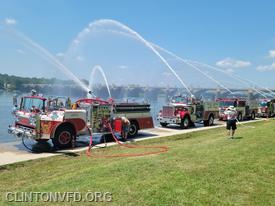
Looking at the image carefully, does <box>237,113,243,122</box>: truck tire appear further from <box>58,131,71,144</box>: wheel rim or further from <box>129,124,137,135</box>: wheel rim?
<box>58,131,71,144</box>: wheel rim

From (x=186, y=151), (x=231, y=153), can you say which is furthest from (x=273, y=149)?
(x=186, y=151)

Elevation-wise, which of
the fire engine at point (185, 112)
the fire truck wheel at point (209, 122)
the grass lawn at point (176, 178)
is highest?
the fire engine at point (185, 112)

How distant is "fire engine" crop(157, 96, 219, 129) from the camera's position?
23.7 m

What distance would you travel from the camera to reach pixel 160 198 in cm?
617

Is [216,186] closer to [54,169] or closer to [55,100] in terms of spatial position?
[54,169]

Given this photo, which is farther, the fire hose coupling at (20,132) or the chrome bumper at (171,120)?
the chrome bumper at (171,120)

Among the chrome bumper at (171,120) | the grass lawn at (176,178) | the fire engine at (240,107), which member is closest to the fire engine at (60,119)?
the grass lawn at (176,178)

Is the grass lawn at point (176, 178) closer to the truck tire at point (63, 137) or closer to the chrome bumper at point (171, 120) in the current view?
the truck tire at point (63, 137)

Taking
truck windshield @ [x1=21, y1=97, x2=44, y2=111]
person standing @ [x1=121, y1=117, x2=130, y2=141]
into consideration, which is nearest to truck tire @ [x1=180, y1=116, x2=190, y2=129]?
person standing @ [x1=121, y1=117, x2=130, y2=141]

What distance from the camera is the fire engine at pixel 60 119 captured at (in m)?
14.4

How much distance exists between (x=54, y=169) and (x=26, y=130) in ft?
15.4

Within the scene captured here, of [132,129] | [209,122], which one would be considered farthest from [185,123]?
[132,129]

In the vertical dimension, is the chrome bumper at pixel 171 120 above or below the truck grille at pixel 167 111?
below

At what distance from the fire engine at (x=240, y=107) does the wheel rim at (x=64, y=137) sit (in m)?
18.4
